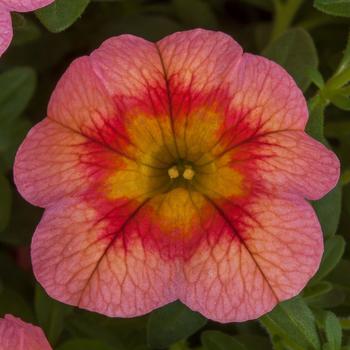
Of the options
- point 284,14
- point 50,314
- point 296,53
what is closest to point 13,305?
point 50,314

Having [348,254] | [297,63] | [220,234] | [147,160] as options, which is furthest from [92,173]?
[348,254]

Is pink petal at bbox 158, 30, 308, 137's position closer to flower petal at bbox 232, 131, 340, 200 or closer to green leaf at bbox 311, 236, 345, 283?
flower petal at bbox 232, 131, 340, 200

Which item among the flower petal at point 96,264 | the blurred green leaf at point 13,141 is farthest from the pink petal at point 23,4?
the blurred green leaf at point 13,141

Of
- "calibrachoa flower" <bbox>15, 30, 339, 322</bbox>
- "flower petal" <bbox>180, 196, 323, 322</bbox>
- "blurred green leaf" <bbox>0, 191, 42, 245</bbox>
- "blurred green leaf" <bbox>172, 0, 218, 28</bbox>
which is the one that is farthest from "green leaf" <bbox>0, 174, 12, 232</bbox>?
"blurred green leaf" <bbox>172, 0, 218, 28</bbox>

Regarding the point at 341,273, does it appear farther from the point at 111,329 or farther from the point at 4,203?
the point at 4,203

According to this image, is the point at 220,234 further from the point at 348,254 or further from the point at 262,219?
the point at 348,254

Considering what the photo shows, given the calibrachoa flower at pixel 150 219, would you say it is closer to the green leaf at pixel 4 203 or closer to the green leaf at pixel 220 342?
the green leaf at pixel 220 342
